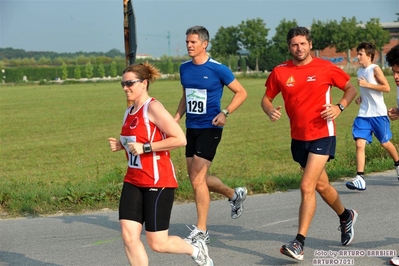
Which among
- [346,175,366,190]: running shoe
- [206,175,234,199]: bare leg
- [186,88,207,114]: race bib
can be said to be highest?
[186,88,207,114]: race bib

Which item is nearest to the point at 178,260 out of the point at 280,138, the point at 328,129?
the point at 328,129

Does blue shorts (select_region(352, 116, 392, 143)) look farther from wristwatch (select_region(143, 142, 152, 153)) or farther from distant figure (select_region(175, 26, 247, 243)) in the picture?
wristwatch (select_region(143, 142, 152, 153))

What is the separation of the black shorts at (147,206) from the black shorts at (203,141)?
6.34 ft

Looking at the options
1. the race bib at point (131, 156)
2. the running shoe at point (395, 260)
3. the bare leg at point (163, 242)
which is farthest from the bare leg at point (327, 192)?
the race bib at point (131, 156)

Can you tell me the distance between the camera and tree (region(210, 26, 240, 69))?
11444 centimetres

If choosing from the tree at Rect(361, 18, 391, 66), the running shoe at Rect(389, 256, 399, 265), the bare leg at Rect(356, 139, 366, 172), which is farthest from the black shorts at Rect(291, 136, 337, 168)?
the tree at Rect(361, 18, 391, 66)

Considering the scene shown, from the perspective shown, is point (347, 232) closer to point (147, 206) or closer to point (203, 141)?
point (203, 141)

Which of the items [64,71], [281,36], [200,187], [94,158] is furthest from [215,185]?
[64,71]

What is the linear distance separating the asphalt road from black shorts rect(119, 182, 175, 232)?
999 mm

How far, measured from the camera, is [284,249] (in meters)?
6.23

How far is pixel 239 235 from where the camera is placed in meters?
7.63

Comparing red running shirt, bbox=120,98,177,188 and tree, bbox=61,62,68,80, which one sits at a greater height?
red running shirt, bbox=120,98,177,188

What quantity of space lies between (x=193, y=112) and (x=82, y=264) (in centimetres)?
211

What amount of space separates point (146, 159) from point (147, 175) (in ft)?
0.43
